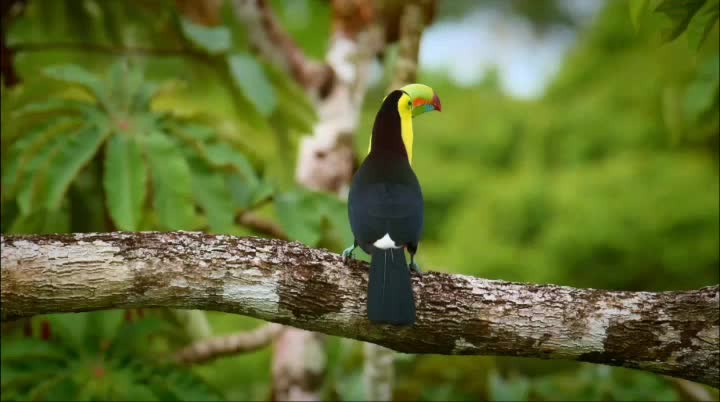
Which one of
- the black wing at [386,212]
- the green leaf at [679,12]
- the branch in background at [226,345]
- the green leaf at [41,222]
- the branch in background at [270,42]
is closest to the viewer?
the black wing at [386,212]

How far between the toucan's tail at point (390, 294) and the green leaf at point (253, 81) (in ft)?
4.37

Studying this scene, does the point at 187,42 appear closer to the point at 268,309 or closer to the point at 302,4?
the point at 302,4

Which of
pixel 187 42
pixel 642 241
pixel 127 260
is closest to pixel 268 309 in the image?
pixel 127 260

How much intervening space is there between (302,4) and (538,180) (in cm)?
176

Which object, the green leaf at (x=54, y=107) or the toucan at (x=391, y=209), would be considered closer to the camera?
the toucan at (x=391, y=209)

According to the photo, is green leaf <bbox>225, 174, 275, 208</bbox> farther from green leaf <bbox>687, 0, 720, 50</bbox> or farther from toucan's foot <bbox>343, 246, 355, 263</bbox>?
green leaf <bbox>687, 0, 720, 50</bbox>

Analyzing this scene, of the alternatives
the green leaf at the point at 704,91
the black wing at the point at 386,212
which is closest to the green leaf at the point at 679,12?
the green leaf at the point at 704,91

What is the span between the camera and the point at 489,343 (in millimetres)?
1959

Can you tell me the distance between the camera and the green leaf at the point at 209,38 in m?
3.13

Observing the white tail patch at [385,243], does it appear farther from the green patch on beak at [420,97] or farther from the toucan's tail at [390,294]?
the green patch on beak at [420,97]

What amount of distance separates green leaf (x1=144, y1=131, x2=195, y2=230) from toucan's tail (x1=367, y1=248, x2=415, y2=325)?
1.06m

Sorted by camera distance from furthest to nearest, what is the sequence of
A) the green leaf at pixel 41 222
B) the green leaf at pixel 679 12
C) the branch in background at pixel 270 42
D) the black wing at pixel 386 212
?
the branch in background at pixel 270 42
the green leaf at pixel 41 222
the green leaf at pixel 679 12
the black wing at pixel 386 212

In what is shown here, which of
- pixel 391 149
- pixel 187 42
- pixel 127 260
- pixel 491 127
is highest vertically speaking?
pixel 491 127

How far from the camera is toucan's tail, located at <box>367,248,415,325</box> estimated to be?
5.88 feet
